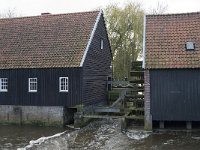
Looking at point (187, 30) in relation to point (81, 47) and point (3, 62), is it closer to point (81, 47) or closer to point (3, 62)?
point (81, 47)

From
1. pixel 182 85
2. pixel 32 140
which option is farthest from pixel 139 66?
pixel 32 140

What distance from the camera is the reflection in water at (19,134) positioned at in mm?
18078

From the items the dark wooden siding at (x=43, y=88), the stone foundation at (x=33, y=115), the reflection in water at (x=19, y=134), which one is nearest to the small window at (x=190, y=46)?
the dark wooden siding at (x=43, y=88)

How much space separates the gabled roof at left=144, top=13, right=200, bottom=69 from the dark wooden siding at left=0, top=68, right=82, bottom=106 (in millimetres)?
4936

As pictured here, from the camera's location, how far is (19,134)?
20.9m

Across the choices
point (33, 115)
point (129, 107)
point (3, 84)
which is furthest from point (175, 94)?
point (3, 84)

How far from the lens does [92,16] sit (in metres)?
26.7

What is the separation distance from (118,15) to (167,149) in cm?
2743

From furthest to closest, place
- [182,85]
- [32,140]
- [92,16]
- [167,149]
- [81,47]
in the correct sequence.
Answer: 1. [92,16]
2. [81,47]
3. [182,85]
4. [32,140]
5. [167,149]

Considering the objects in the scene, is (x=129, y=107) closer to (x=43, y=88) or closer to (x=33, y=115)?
(x=43, y=88)

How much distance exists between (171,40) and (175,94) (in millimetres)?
3306

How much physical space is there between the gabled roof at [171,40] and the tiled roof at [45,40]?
460 centimetres

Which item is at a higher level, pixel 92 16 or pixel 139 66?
pixel 92 16

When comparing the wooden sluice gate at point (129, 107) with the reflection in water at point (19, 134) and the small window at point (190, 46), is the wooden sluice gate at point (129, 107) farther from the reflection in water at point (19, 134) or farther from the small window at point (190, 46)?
the small window at point (190, 46)
